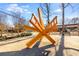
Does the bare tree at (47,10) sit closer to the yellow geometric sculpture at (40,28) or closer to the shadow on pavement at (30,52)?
the yellow geometric sculpture at (40,28)

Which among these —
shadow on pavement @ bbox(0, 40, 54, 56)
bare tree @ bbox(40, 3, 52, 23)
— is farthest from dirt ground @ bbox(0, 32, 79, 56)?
bare tree @ bbox(40, 3, 52, 23)

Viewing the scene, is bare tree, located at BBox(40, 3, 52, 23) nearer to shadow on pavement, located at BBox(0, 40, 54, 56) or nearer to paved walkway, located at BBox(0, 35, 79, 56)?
paved walkway, located at BBox(0, 35, 79, 56)

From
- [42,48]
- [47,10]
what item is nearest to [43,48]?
[42,48]

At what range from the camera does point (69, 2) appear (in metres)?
2.05

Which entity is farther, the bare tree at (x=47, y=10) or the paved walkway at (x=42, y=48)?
A: the bare tree at (x=47, y=10)

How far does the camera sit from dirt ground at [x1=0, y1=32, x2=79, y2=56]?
1.93m

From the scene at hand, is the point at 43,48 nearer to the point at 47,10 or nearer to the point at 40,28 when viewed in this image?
the point at 40,28

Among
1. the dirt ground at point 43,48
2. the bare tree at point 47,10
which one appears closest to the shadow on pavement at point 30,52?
the dirt ground at point 43,48

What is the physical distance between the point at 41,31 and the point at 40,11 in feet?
0.91

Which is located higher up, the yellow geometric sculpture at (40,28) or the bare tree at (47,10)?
the bare tree at (47,10)

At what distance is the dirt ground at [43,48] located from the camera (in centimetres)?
193

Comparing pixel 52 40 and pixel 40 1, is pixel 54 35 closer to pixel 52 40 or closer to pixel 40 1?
pixel 52 40

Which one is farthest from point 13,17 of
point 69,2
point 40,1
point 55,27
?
point 69,2

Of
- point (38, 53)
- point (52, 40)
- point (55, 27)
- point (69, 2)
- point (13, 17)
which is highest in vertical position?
point (69, 2)
